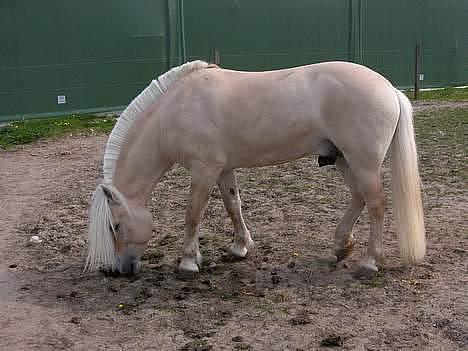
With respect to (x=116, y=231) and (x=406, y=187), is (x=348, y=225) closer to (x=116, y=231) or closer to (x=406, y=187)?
(x=406, y=187)

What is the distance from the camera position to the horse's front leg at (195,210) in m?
3.95

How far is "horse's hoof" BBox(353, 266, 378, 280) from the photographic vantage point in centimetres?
394

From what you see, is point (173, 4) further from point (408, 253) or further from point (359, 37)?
point (408, 253)

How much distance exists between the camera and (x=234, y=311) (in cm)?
Result: 351

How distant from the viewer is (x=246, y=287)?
3.89 m

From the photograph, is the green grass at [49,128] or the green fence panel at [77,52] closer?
the green grass at [49,128]

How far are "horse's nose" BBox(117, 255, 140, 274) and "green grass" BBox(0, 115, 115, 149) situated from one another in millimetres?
5790

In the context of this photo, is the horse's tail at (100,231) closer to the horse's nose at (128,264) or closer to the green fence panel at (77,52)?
the horse's nose at (128,264)

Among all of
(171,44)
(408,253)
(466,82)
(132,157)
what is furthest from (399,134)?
(466,82)

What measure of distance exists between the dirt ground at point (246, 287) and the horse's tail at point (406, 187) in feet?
0.59

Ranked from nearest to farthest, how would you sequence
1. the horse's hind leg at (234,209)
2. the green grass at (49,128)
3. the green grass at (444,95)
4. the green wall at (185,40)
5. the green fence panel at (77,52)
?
the horse's hind leg at (234,209) < the green grass at (49,128) < the green fence panel at (77,52) < the green wall at (185,40) < the green grass at (444,95)

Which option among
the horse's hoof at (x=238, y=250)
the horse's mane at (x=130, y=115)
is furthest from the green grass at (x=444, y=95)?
the horse's mane at (x=130, y=115)

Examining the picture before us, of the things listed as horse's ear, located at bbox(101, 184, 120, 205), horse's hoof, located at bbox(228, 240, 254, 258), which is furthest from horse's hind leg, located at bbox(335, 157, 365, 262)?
horse's ear, located at bbox(101, 184, 120, 205)

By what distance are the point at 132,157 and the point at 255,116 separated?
0.85m
